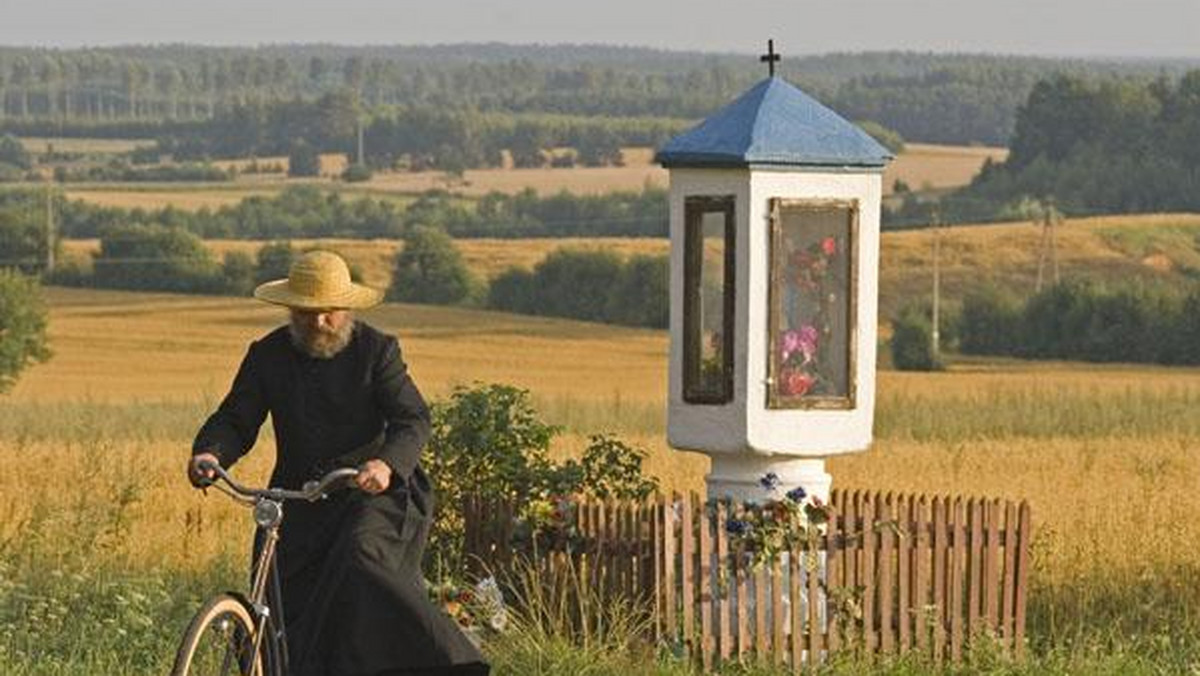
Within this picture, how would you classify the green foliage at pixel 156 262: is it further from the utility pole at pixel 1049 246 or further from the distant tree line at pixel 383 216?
the utility pole at pixel 1049 246

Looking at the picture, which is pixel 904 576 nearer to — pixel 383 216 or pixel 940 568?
pixel 940 568

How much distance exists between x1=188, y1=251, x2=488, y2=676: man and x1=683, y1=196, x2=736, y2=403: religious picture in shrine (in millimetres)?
4335

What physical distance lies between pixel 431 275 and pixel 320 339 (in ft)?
359

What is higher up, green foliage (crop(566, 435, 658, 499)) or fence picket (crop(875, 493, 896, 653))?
green foliage (crop(566, 435, 658, 499))

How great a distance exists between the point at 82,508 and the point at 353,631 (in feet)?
24.3

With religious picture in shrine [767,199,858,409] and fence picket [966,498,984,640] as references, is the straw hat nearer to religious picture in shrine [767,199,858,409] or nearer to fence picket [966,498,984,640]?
religious picture in shrine [767,199,858,409]

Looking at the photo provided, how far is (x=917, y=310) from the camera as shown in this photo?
99.4m

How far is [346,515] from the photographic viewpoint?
1092cm

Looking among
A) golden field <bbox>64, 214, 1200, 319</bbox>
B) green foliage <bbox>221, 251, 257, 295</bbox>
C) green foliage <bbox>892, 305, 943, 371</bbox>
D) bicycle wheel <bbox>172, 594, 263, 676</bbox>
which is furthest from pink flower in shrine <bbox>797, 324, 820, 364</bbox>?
green foliage <bbox>221, 251, 257, 295</bbox>

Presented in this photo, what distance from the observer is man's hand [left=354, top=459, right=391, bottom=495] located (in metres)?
10.5

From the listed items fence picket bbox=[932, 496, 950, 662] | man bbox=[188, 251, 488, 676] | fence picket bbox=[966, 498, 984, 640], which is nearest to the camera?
man bbox=[188, 251, 488, 676]

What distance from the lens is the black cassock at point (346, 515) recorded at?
35.7 ft

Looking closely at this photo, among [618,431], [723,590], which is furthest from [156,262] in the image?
[723,590]

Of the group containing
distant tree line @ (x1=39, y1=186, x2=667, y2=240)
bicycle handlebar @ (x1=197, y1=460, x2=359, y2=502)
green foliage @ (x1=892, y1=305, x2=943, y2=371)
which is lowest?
green foliage @ (x1=892, y1=305, x2=943, y2=371)
